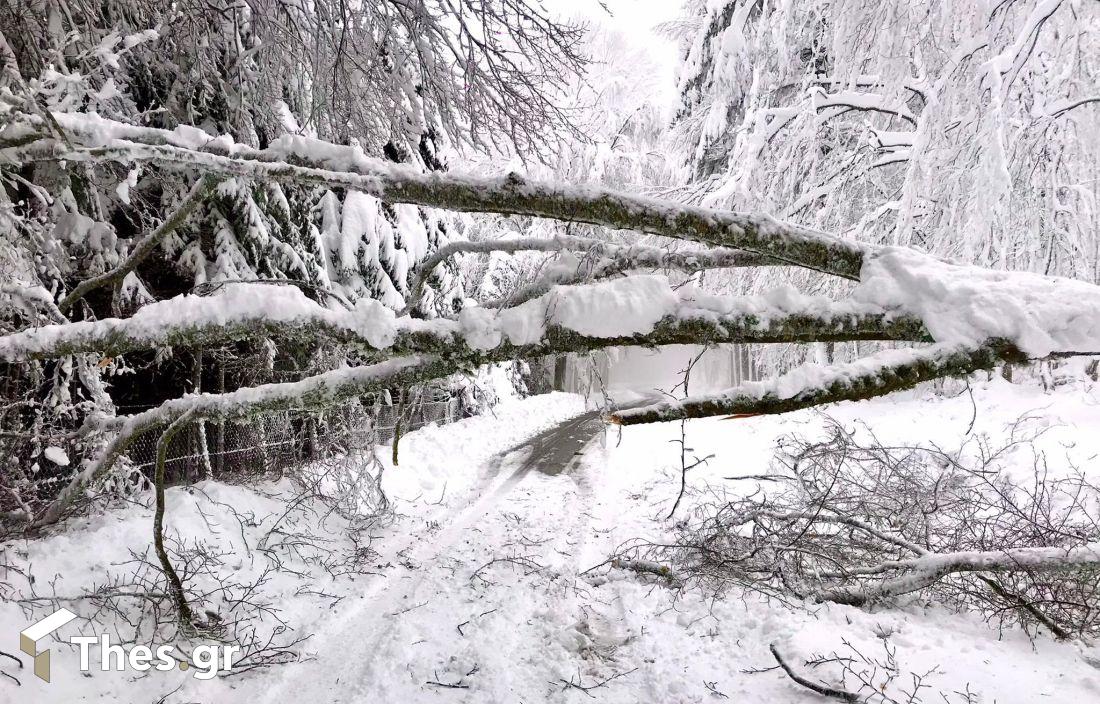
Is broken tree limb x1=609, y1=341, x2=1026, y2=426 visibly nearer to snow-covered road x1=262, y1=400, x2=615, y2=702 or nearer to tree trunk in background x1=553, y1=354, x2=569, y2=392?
snow-covered road x1=262, y1=400, x2=615, y2=702

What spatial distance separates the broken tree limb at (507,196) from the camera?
95.0 inches

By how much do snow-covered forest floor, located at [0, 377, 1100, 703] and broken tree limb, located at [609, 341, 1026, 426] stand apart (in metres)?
2.38

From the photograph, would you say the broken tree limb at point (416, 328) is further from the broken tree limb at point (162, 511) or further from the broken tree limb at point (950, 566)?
the broken tree limb at point (950, 566)

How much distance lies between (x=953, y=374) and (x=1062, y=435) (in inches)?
327

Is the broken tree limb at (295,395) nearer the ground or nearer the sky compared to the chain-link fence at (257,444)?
nearer the sky

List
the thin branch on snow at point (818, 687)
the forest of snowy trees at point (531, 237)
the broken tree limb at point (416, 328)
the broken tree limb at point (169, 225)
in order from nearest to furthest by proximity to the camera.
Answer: the broken tree limb at point (416, 328) → the forest of snowy trees at point (531, 237) → the broken tree limb at point (169, 225) → the thin branch on snow at point (818, 687)

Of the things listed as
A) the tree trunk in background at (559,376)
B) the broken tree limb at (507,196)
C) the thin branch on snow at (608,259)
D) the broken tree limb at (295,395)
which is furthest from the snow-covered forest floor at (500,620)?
the tree trunk in background at (559,376)

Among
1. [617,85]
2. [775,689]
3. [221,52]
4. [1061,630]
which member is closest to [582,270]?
[775,689]

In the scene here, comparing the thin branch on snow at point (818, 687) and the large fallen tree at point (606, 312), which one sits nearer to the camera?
the large fallen tree at point (606, 312)
